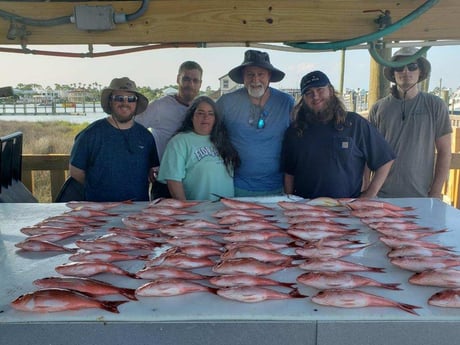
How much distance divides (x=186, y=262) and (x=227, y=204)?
1050mm

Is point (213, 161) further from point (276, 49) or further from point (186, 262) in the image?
point (186, 262)

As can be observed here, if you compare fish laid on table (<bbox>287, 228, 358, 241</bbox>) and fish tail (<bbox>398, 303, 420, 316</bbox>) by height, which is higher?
fish laid on table (<bbox>287, 228, 358, 241</bbox>)

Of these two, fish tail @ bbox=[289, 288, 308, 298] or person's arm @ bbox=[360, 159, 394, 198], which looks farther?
person's arm @ bbox=[360, 159, 394, 198]

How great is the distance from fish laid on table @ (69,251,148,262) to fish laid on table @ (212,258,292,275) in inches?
16.7

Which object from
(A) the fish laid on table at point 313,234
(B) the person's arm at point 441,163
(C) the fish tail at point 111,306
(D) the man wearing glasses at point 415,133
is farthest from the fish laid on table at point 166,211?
(B) the person's arm at point 441,163

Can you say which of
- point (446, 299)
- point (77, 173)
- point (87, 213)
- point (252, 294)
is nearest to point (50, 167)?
point (77, 173)

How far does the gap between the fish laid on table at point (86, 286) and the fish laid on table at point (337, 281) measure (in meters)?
0.70

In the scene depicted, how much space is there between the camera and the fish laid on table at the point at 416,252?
186cm

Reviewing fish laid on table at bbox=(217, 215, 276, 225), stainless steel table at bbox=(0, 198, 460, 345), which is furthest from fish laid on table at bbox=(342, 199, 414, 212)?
stainless steel table at bbox=(0, 198, 460, 345)

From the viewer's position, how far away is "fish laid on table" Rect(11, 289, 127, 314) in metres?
1.42

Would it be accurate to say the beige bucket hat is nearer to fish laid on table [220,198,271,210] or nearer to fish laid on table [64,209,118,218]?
fish laid on table [64,209,118,218]

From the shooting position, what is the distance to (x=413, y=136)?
3.78m

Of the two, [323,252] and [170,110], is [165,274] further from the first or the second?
[170,110]

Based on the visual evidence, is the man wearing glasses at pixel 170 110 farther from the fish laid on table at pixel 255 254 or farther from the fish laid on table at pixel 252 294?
the fish laid on table at pixel 252 294
